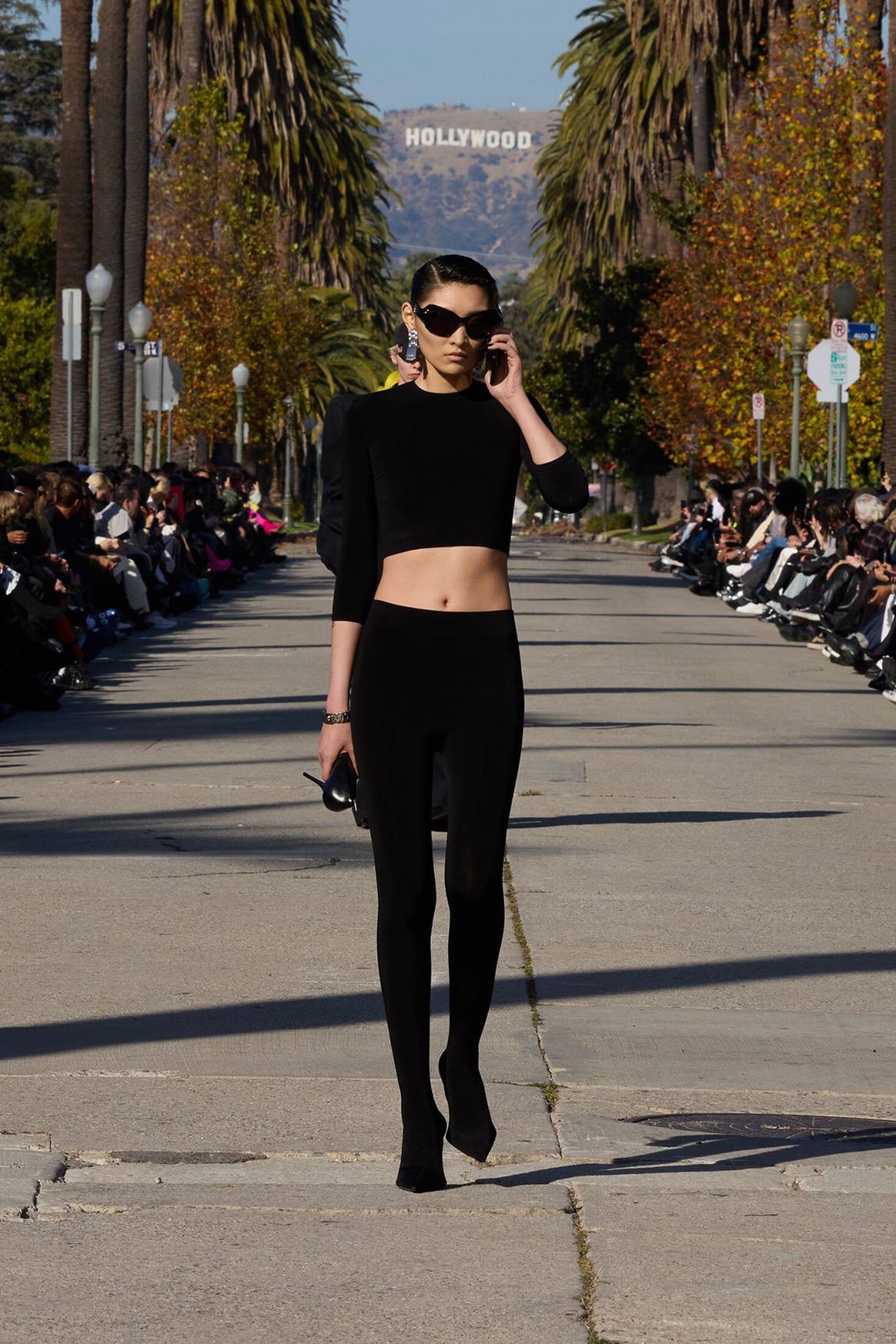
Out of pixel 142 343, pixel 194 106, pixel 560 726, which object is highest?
pixel 194 106

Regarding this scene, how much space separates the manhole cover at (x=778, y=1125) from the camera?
20.2 ft

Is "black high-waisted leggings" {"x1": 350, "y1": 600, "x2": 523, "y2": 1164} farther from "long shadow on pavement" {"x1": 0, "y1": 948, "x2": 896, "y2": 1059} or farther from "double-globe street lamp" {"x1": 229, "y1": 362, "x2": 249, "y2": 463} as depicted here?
"double-globe street lamp" {"x1": 229, "y1": 362, "x2": 249, "y2": 463}

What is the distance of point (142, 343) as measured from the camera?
36812mm

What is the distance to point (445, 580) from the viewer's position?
18.0ft

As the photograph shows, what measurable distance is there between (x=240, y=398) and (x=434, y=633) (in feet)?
163

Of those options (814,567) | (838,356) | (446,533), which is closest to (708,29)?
(838,356)

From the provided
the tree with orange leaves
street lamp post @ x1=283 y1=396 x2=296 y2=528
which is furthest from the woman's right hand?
street lamp post @ x1=283 y1=396 x2=296 y2=528

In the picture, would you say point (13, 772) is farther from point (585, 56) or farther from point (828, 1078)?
point (585, 56)

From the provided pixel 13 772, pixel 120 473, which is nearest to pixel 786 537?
pixel 120 473

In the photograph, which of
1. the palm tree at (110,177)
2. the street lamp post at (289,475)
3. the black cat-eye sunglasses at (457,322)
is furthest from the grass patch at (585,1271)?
the street lamp post at (289,475)

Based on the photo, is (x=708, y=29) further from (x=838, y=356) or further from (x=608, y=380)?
(x=838, y=356)

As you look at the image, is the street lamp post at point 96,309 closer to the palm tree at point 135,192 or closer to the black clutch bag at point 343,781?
the palm tree at point 135,192

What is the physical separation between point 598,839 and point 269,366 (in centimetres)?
4868

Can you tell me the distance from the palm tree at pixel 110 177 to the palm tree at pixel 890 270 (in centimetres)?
1288
